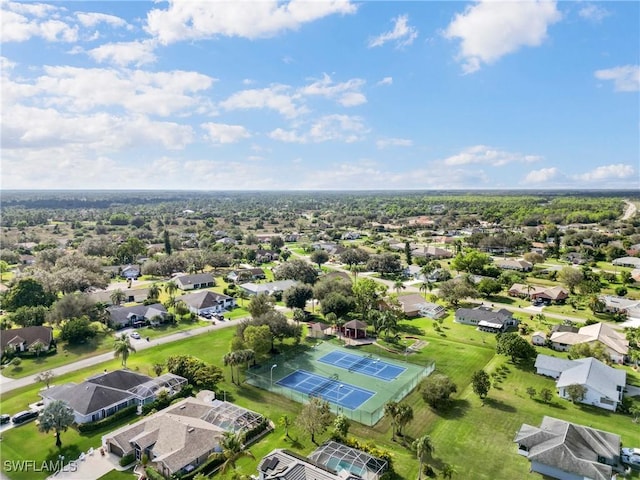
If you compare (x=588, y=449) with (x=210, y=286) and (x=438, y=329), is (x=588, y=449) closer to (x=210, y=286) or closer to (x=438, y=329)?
(x=438, y=329)

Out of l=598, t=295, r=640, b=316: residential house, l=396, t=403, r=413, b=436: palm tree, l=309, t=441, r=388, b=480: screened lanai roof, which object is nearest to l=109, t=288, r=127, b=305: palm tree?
l=309, t=441, r=388, b=480: screened lanai roof

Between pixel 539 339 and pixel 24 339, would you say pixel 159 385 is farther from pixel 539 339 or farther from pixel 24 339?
pixel 539 339

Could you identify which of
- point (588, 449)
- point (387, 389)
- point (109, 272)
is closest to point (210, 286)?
point (109, 272)

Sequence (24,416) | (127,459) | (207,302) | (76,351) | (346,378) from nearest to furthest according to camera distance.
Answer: (127,459)
(24,416)
(346,378)
(76,351)
(207,302)

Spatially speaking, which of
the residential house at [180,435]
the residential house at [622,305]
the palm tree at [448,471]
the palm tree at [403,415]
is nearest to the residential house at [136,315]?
the residential house at [180,435]

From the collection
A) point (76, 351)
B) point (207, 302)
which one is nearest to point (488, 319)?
point (207, 302)

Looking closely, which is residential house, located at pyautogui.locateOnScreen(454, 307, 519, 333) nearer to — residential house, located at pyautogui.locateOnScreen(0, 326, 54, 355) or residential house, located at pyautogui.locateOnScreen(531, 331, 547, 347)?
residential house, located at pyautogui.locateOnScreen(531, 331, 547, 347)

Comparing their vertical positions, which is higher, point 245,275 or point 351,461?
point 245,275
